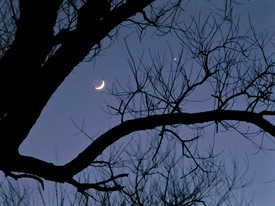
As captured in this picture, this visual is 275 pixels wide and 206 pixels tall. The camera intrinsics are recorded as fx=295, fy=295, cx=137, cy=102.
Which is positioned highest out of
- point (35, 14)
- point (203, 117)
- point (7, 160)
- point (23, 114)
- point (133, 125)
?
point (35, 14)

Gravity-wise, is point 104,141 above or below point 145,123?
below

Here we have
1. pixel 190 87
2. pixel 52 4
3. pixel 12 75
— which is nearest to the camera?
pixel 12 75

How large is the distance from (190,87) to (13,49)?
73.7 inches

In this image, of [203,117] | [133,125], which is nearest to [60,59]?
[133,125]

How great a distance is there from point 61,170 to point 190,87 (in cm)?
165

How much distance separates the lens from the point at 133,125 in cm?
270

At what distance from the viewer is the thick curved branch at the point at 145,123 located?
8.63ft

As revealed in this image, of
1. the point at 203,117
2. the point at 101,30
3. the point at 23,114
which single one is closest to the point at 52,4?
the point at 101,30

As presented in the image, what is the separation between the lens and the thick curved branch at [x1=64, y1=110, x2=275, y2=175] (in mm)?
2631

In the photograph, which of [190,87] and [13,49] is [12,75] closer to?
[13,49]

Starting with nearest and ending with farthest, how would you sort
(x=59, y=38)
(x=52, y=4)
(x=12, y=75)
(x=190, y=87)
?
(x=12, y=75) → (x=52, y=4) → (x=59, y=38) → (x=190, y=87)

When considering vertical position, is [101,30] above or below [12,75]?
above

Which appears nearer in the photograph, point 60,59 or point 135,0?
point 60,59

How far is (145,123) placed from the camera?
2693 mm
